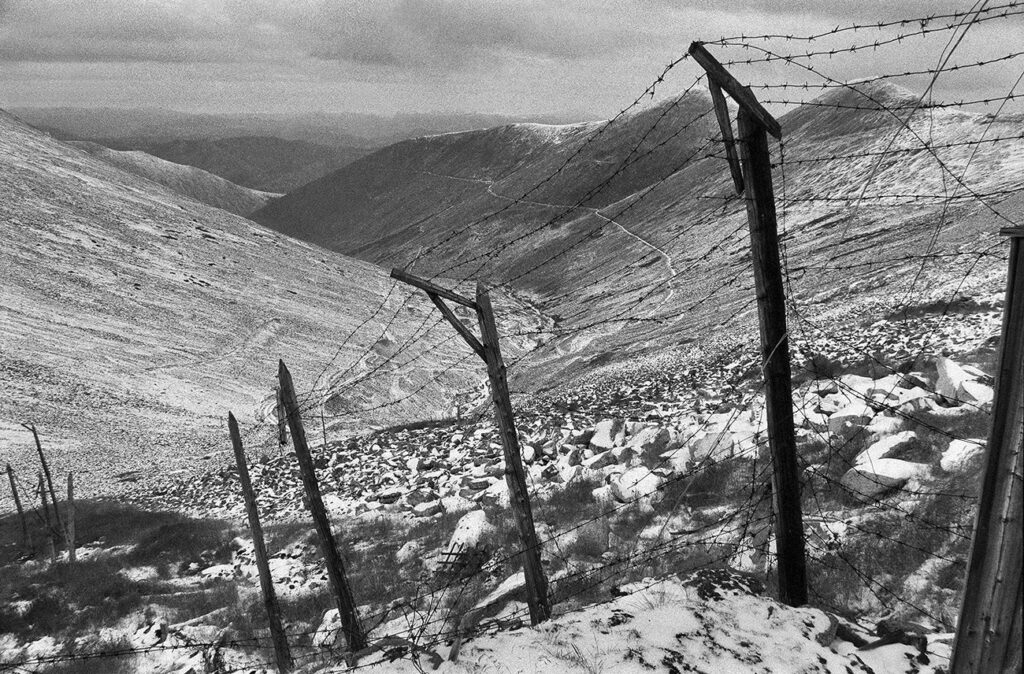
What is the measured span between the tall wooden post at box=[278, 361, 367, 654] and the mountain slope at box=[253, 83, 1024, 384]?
277cm

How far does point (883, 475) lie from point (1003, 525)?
7.40m

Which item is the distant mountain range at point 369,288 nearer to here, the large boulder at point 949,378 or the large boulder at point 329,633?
the large boulder at point 949,378

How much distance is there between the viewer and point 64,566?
18.2 metres

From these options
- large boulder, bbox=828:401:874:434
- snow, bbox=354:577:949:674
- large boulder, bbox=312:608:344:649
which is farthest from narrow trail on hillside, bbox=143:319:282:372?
snow, bbox=354:577:949:674

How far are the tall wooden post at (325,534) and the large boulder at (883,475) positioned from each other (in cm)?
740

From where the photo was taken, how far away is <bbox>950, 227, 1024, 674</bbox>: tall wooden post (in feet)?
11.8

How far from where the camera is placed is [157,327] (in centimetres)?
4469

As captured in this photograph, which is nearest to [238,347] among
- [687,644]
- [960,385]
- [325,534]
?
[325,534]

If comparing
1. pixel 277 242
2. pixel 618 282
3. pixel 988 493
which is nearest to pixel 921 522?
pixel 988 493

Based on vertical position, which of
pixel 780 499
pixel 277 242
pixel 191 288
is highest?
pixel 277 242

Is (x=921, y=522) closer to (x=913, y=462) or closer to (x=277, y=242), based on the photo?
(x=913, y=462)

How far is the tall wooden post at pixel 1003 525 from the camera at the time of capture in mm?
3598

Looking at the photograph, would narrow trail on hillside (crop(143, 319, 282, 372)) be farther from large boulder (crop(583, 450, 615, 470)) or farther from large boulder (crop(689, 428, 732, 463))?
large boulder (crop(689, 428, 732, 463))

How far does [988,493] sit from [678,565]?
5919 millimetres
